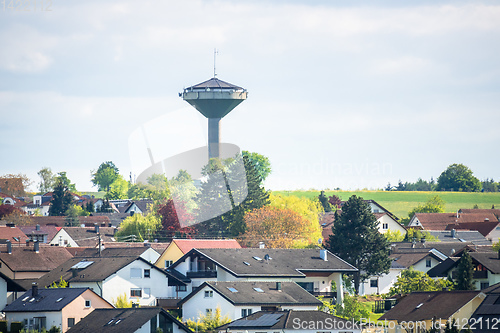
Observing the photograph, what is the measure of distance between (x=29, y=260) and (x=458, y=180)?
406 feet

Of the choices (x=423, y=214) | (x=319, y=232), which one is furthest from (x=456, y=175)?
(x=319, y=232)

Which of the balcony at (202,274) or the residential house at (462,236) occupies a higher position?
the residential house at (462,236)

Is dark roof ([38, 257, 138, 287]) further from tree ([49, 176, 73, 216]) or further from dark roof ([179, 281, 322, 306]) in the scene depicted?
tree ([49, 176, 73, 216])

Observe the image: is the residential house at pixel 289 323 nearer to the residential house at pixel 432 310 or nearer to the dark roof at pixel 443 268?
the residential house at pixel 432 310

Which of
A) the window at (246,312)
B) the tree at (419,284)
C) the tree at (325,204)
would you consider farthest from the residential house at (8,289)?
the tree at (325,204)

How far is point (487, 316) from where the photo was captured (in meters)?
54.7

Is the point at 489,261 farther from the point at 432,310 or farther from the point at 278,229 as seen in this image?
the point at 278,229

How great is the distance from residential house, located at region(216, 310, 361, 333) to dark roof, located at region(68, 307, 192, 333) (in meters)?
3.21

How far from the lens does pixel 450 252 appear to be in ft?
309

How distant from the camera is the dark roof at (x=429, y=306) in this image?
58250mm

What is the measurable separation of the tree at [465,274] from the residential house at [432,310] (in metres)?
13.3

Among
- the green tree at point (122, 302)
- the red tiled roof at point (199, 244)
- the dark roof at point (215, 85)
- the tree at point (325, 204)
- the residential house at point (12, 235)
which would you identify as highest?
the dark roof at point (215, 85)

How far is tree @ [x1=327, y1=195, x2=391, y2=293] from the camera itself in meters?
83.7

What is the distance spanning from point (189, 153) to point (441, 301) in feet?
291
